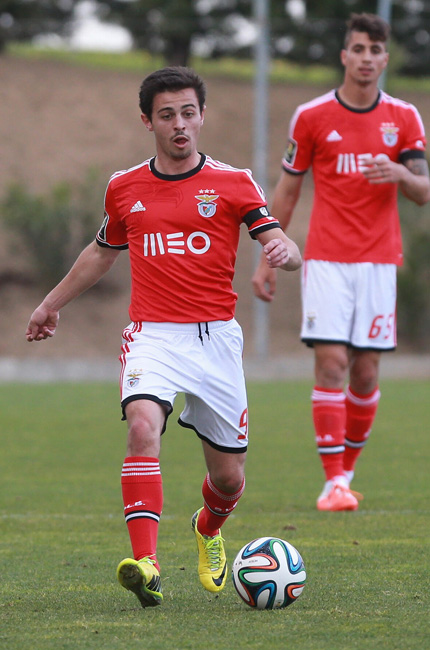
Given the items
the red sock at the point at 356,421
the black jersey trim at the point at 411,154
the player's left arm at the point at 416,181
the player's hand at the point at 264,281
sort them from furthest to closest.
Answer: the red sock at the point at 356,421
the black jersey trim at the point at 411,154
the player's left arm at the point at 416,181
the player's hand at the point at 264,281

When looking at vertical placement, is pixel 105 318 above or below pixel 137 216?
below

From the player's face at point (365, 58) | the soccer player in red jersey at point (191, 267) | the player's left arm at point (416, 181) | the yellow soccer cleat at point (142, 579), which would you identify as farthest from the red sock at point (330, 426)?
the yellow soccer cleat at point (142, 579)

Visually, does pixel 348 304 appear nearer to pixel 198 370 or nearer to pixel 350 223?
pixel 350 223

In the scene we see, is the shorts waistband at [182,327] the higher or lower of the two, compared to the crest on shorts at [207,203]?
lower

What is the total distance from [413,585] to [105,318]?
25.9 m

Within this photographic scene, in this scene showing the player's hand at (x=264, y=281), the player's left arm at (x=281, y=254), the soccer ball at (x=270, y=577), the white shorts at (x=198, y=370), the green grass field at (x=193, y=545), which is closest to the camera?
the green grass field at (x=193, y=545)

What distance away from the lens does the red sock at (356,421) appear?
7.82m

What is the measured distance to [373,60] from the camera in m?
7.40

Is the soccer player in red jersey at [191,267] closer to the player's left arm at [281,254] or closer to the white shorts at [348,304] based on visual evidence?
the player's left arm at [281,254]

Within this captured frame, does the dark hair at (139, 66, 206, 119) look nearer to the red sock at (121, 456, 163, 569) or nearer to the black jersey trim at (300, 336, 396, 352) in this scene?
the red sock at (121, 456, 163, 569)

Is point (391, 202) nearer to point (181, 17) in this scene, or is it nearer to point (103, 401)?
point (103, 401)

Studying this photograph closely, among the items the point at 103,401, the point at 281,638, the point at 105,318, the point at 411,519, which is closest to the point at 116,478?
the point at 411,519

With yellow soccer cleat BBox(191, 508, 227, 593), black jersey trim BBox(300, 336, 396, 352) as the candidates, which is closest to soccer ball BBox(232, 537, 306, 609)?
yellow soccer cleat BBox(191, 508, 227, 593)

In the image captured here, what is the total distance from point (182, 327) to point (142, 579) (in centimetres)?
118
